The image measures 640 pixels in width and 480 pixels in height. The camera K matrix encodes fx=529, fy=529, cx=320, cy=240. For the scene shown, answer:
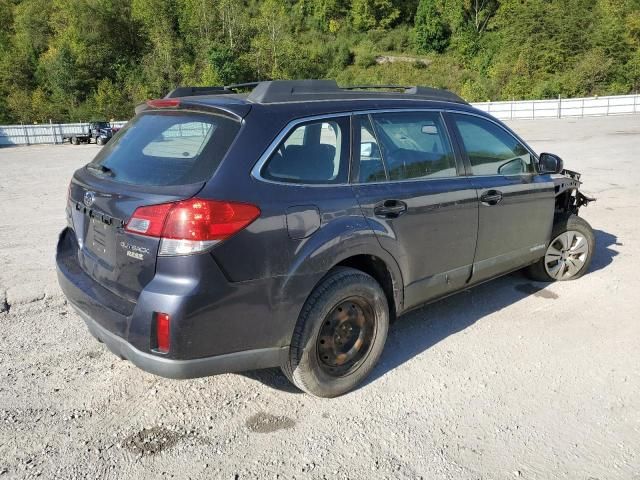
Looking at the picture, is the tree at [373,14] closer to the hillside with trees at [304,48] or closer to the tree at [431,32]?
the hillside with trees at [304,48]

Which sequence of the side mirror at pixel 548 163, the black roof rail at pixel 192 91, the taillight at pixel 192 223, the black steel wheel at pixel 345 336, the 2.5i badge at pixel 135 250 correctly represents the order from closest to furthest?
1. the taillight at pixel 192 223
2. the 2.5i badge at pixel 135 250
3. the black steel wheel at pixel 345 336
4. the black roof rail at pixel 192 91
5. the side mirror at pixel 548 163

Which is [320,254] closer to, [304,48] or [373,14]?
[304,48]

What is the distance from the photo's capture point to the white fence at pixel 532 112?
119ft

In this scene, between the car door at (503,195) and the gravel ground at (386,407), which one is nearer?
the gravel ground at (386,407)

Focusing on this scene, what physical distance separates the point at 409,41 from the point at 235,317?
85.7 meters

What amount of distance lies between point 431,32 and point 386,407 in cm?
8144

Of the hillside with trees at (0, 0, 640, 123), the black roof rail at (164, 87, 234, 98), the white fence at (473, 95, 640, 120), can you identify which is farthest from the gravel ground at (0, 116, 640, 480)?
the hillside with trees at (0, 0, 640, 123)

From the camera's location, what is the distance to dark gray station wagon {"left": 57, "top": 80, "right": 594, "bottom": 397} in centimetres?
262

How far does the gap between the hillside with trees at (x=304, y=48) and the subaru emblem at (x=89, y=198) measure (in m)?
49.8

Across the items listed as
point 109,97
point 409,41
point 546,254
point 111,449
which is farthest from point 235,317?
point 409,41

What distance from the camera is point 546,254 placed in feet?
16.5

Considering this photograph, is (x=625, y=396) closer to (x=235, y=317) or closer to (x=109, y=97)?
(x=235, y=317)

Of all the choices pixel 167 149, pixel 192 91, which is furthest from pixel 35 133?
pixel 167 149

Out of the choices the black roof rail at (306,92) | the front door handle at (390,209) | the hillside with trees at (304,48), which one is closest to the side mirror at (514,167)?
the black roof rail at (306,92)
